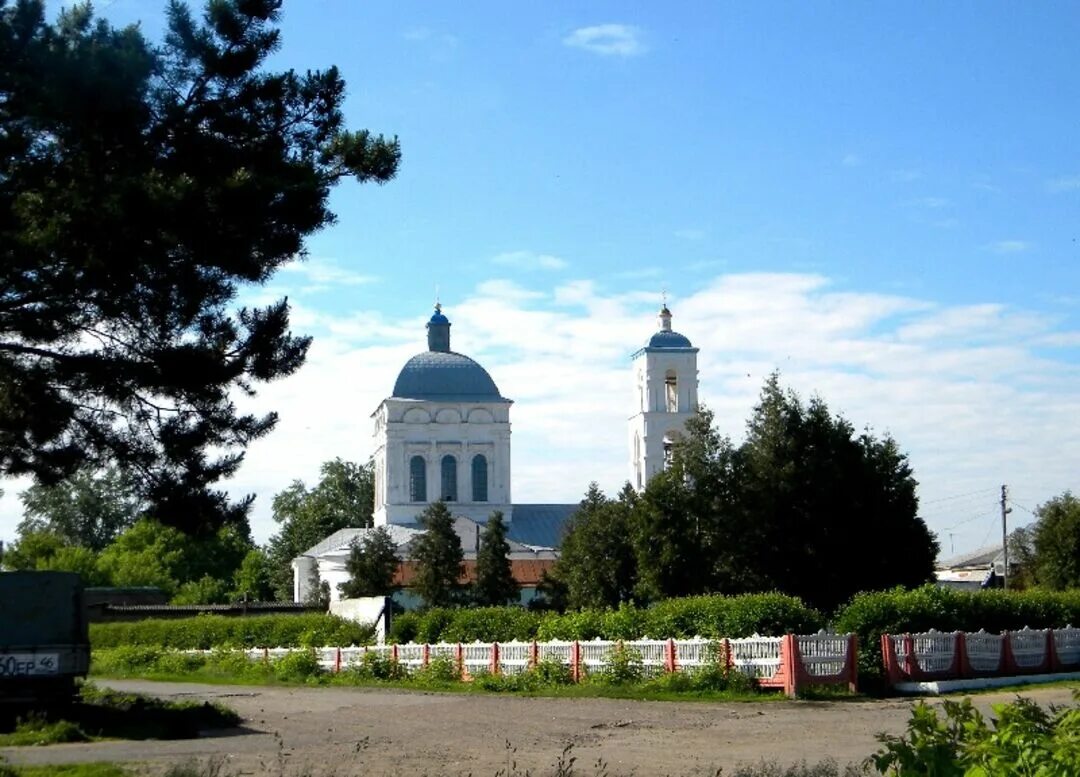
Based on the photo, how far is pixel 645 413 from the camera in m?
97.9

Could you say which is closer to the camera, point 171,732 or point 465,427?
point 171,732

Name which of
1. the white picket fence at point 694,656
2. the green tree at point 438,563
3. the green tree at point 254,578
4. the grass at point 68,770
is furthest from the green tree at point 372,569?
the grass at point 68,770

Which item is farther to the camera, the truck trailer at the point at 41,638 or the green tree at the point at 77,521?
the green tree at the point at 77,521

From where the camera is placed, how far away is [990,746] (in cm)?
674

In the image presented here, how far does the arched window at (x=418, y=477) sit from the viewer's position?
100m

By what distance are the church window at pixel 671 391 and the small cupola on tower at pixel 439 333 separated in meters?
17.8

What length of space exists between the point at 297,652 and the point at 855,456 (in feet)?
57.9

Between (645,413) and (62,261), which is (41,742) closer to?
(62,261)

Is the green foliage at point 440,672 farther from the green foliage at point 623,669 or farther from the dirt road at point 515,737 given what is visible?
the dirt road at point 515,737

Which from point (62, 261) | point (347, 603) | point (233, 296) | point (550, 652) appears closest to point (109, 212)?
point (62, 261)

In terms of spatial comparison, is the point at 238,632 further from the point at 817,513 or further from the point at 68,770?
the point at 68,770

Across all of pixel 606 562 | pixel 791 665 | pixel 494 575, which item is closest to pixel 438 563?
pixel 494 575

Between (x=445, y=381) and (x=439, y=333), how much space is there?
18.0 feet

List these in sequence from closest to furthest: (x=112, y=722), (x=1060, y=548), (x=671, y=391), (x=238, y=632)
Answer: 1. (x=112, y=722)
2. (x=238, y=632)
3. (x=1060, y=548)
4. (x=671, y=391)
